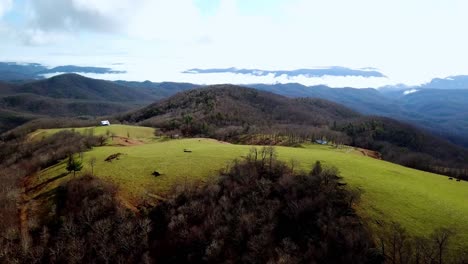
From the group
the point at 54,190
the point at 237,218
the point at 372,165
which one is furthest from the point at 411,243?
the point at 54,190

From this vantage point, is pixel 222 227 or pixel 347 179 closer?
pixel 222 227

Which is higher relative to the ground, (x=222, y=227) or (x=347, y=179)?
(x=347, y=179)

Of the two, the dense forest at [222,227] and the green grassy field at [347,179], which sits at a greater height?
the green grassy field at [347,179]

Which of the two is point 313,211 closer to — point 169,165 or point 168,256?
point 168,256

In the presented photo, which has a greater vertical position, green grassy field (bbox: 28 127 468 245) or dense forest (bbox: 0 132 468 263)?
green grassy field (bbox: 28 127 468 245)

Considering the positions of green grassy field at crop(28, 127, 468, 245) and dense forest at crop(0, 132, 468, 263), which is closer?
Answer: dense forest at crop(0, 132, 468, 263)

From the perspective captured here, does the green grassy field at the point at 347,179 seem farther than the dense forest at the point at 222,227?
Answer: Yes

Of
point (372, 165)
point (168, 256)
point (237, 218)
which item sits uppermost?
point (372, 165)

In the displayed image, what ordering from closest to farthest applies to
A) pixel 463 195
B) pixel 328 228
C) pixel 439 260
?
pixel 439 260, pixel 328 228, pixel 463 195
